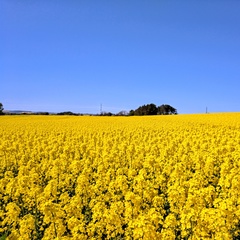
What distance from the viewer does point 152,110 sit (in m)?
85.1

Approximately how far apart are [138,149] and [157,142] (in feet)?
11.8

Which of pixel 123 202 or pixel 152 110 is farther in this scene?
pixel 152 110

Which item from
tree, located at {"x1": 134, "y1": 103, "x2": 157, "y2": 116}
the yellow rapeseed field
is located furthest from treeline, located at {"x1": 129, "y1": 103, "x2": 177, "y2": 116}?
the yellow rapeseed field

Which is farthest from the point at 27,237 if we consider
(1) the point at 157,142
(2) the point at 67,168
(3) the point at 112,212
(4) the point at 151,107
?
(4) the point at 151,107

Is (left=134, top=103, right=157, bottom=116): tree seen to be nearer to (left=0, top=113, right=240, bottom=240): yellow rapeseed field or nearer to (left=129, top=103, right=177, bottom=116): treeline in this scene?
(left=129, top=103, right=177, bottom=116): treeline

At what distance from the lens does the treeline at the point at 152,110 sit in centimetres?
8406

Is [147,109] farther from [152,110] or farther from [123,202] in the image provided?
[123,202]

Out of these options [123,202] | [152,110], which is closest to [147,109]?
[152,110]

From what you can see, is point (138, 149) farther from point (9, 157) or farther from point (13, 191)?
point (13, 191)

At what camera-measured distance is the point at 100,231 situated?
21.6 ft

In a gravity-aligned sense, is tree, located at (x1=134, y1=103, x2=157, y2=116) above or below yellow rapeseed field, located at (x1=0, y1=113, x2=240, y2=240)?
above

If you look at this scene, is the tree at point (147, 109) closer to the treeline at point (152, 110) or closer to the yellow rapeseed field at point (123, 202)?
the treeline at point (152, 110)

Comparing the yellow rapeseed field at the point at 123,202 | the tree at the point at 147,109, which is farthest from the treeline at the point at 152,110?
the yellow rapeseed field at the point at 123,202

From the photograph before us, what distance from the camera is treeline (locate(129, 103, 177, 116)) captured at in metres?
84.1
